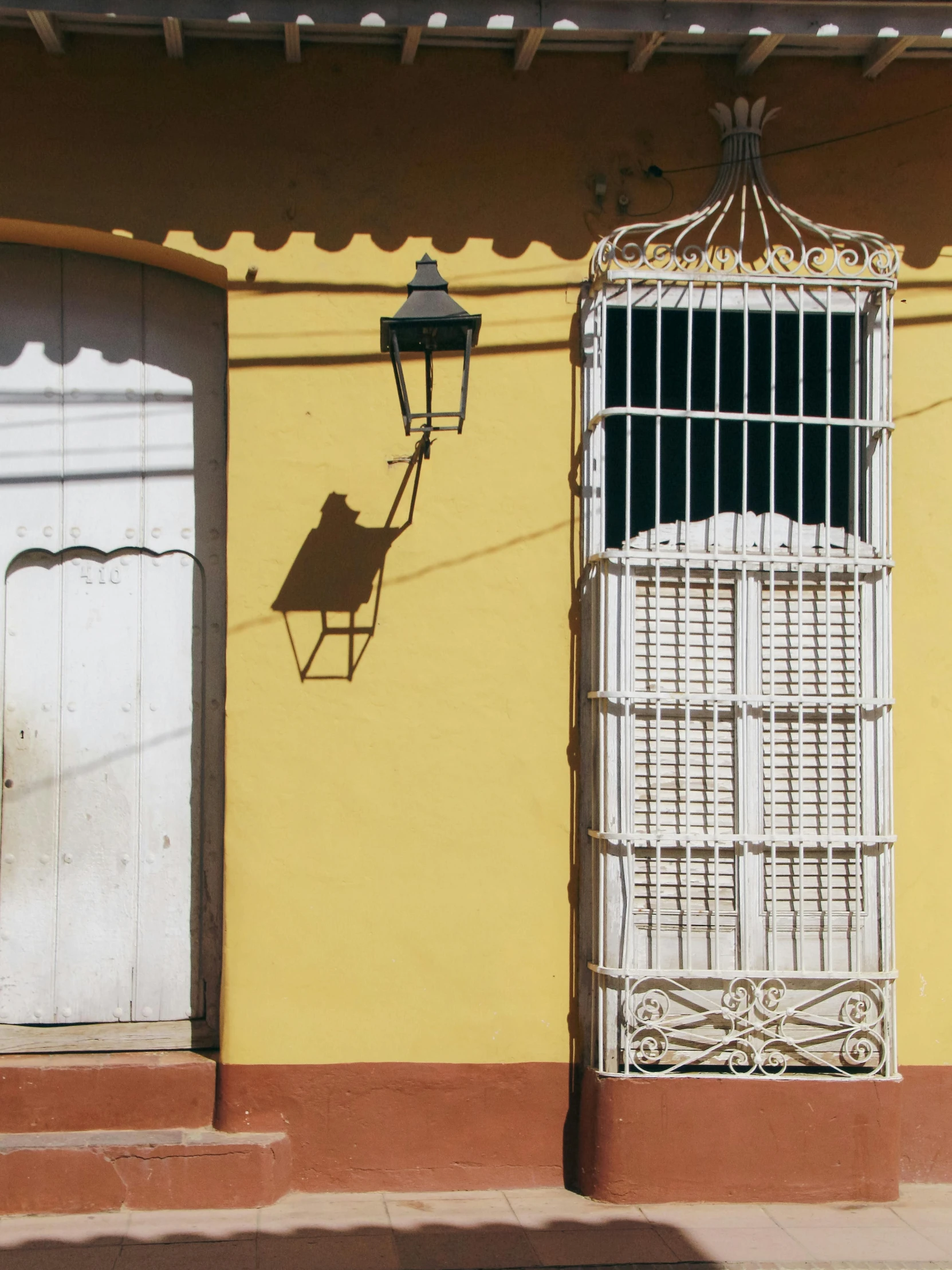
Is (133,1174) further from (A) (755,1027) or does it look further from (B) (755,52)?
(B) (755,52)

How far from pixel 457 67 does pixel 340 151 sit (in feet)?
1.94

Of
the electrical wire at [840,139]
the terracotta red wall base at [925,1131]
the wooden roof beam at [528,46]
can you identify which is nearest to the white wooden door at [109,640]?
the wooden roof beam at [528,46]

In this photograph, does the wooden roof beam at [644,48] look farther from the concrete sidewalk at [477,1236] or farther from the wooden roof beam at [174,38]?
the concrete sidewalk at [477,1236]

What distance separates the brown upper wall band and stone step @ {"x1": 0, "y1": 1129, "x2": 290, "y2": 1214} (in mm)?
3257

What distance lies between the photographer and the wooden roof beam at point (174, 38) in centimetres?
445

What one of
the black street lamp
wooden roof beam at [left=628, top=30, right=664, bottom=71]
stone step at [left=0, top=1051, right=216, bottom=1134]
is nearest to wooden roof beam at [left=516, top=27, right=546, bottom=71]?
wooden roof beam at [left=628, top=30, right=664, bottom=71]

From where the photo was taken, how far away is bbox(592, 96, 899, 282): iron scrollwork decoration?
4785 mm

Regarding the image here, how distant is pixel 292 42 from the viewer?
4.64 m

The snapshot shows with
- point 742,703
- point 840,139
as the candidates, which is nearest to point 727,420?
point 742,703

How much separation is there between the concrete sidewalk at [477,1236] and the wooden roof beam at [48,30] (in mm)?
4284

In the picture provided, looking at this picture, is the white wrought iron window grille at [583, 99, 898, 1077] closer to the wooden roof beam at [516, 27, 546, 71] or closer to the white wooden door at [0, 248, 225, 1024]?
the wooden roof beam at [516, 27, 546, 71]

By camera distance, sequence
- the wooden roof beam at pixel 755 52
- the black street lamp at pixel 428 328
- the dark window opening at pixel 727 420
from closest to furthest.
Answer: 1. the black street lamp at pixel 428 328
2. the wooden roof beam at pixel 755 52
3. the dark window opening at pixel 727 420

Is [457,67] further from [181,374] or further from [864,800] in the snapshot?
[864,800]

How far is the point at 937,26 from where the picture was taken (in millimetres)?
4617
